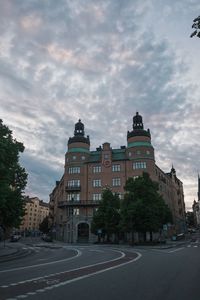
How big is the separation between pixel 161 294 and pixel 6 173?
19.8 m

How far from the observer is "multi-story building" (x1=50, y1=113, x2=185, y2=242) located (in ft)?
257

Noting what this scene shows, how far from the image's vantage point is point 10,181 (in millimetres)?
29281

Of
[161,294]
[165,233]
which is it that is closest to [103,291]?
[161,294]

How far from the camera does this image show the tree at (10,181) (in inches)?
1023

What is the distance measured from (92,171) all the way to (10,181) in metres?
54.1

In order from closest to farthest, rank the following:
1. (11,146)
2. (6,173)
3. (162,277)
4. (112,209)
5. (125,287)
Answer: (125,287), (162,277), (6,173), (11,146), (112,209)

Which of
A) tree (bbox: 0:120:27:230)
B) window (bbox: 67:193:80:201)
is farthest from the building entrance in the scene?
tree (bbox: 0:120:27:230)

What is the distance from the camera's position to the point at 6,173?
26.6m

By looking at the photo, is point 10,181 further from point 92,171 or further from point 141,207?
point 92,171

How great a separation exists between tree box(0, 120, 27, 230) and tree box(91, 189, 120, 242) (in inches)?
1171

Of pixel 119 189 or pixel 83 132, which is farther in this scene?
pixel 83 132

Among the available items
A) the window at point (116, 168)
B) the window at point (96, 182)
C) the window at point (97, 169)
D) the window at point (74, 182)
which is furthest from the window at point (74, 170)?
the window at point (116, 168)

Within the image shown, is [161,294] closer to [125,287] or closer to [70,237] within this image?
[125,287]

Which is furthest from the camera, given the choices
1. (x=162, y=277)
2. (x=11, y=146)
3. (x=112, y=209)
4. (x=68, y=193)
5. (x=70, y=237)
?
(x=68, y=193)
